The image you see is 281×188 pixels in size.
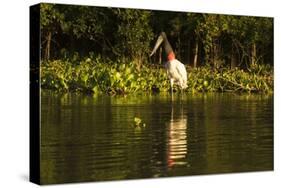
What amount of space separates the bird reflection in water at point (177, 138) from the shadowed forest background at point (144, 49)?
318 millimetres

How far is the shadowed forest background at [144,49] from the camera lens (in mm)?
8023

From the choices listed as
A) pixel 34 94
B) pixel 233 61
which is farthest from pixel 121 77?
pixel 233 61

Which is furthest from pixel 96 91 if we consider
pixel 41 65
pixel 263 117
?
pixel 263 117

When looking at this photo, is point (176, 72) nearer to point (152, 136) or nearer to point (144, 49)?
point (144, 49)

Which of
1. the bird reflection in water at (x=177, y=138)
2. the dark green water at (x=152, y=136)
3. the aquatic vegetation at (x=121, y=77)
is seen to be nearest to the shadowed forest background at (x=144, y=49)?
the aquatic vegetation at (x=121, y=77)

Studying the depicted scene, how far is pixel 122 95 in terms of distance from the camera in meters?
8.48

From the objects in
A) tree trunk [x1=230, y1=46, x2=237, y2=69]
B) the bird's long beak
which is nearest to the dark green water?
tree trunk [x1=230, y1=46, x2=237, y2=69]

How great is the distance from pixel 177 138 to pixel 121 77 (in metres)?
0.88

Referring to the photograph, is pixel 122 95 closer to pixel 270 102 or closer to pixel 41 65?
pixel 41 65

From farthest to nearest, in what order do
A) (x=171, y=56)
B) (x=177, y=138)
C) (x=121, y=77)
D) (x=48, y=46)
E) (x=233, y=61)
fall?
1. (x=233, y=61)
2. (x=171, y=56)
3. (x=177, y=138)
4. (x=121, y=77)
5. (x=48, y=46)

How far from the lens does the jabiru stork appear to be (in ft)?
28.3

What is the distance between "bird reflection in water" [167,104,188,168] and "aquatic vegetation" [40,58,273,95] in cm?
A: 30

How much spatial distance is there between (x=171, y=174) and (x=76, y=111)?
1.18m

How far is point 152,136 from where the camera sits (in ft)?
27.6
